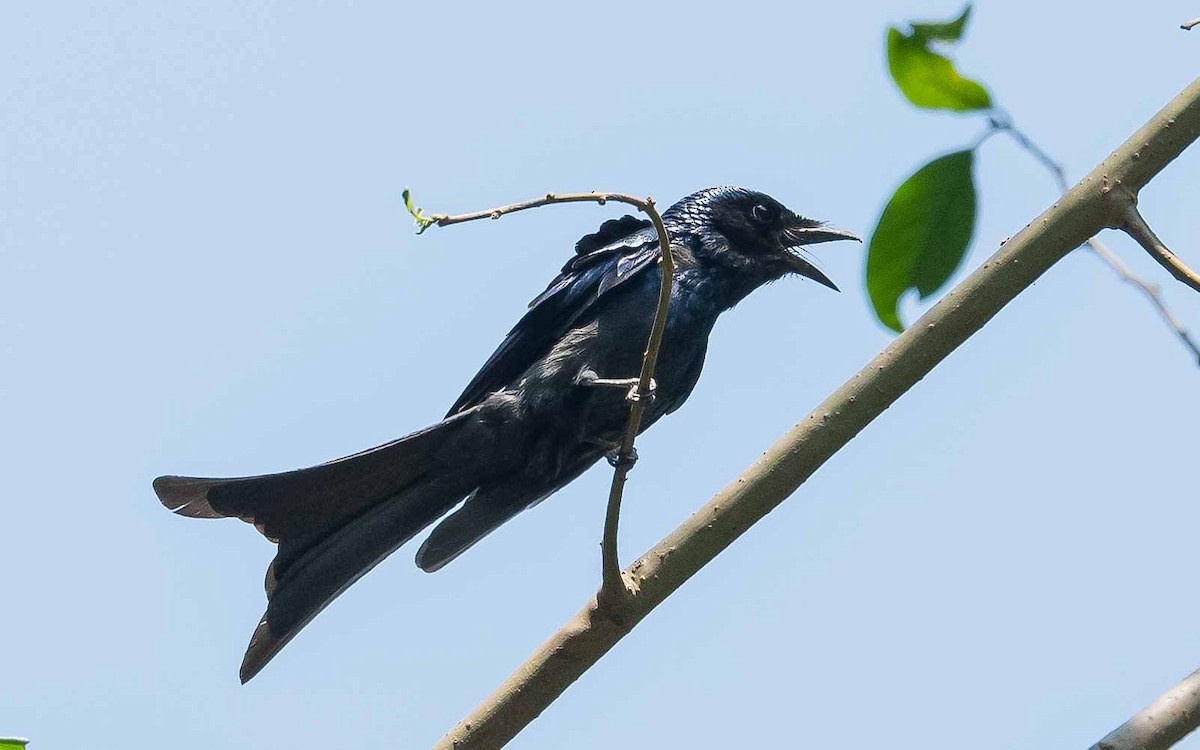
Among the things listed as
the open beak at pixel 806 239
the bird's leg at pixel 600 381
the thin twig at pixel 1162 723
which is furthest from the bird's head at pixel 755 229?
the thin twig at pixel 1162 723

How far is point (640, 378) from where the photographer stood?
122 inches

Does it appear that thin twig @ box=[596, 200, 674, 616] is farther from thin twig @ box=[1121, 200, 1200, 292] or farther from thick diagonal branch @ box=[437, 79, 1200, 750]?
thin twig @ box=[1121, 200, 1200, 292]

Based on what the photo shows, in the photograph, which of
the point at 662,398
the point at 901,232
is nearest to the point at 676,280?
the point at 662,398

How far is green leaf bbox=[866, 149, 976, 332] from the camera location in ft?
8.71

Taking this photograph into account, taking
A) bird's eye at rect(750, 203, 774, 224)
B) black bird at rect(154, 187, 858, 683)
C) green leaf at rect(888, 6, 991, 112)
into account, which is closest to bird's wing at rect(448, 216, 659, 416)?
black bird at rect(154, 187, 858, 683)

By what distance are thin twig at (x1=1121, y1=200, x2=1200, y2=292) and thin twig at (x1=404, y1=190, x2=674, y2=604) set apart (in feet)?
3.21

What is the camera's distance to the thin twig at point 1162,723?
236cm

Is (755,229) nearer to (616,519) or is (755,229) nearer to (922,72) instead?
(616,519)

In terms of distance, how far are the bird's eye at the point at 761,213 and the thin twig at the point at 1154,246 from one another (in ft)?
6.63

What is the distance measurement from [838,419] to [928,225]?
1.77 feet

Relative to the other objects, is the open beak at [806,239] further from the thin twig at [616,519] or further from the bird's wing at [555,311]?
the thin twig at [616,519]

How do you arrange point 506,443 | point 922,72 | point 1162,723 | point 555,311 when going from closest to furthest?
1. point 1162,723
2. point 922,72
3. point 506,443
4. point 555,311

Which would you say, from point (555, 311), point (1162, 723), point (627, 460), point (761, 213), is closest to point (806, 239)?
point (761, 213)

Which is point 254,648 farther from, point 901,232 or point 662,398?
point 901,232
